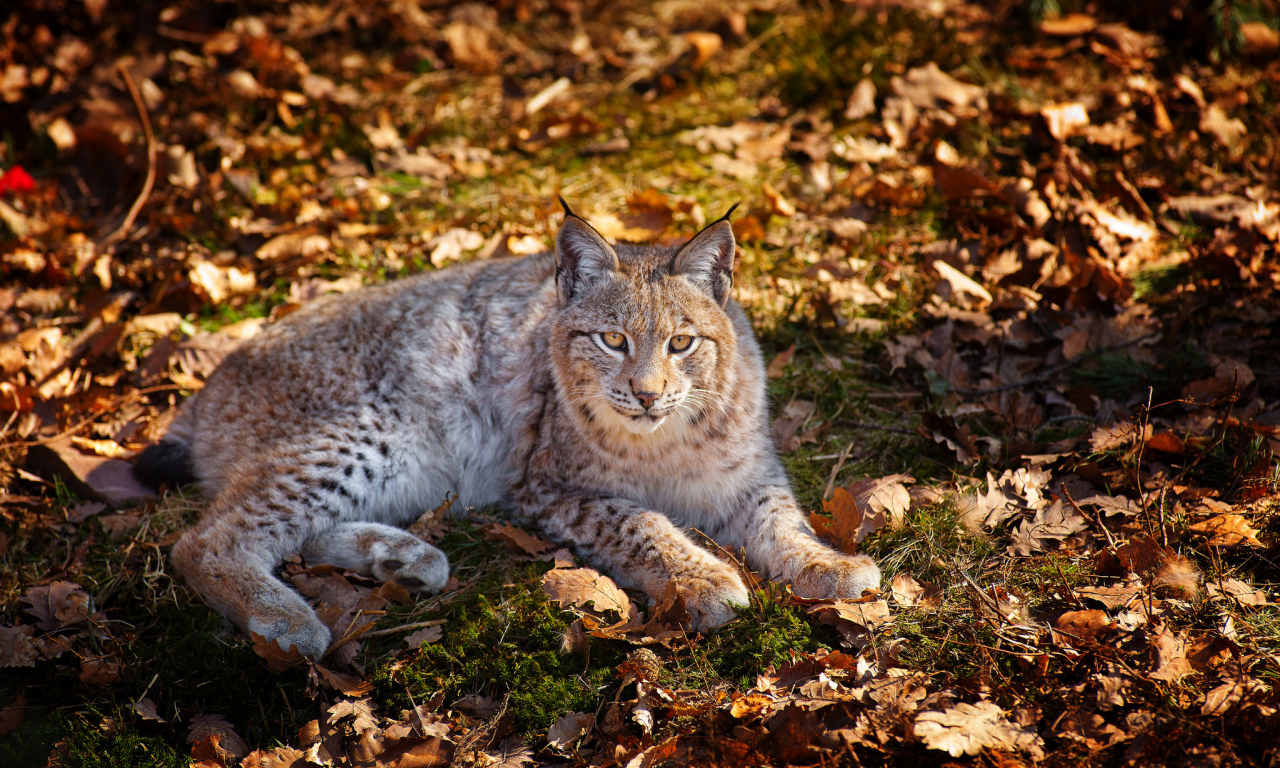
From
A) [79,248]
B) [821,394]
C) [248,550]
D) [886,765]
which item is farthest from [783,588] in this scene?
[79,248]

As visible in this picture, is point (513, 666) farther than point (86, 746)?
Yes

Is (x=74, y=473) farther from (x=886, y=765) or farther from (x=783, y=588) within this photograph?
(x=886, y=765)

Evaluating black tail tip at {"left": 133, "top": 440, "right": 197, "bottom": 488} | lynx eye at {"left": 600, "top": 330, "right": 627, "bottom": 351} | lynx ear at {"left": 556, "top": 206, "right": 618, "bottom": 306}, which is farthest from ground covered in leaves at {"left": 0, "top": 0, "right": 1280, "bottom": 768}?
lynx ear at {"left": 556, "top": 206, "right": 618, "bottom": 306}

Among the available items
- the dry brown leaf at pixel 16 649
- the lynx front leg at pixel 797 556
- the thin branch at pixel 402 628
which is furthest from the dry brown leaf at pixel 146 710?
the lynx front leg at pixel 797 556

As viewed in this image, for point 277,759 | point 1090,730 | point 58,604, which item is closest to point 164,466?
point 58,604

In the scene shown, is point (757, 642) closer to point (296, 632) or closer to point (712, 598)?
point (712, 598)

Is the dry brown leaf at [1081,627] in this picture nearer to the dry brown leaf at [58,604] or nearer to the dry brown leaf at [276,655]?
the dry brown leaf at [276,655]

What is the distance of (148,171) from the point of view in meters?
5.43

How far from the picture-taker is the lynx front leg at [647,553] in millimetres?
3039

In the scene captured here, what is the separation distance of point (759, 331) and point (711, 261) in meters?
1.16

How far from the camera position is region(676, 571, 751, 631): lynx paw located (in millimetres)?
2980

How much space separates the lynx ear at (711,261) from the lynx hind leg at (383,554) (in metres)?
1.55

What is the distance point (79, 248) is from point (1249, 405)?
6292mm

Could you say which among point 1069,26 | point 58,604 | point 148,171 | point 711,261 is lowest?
point 58,604
